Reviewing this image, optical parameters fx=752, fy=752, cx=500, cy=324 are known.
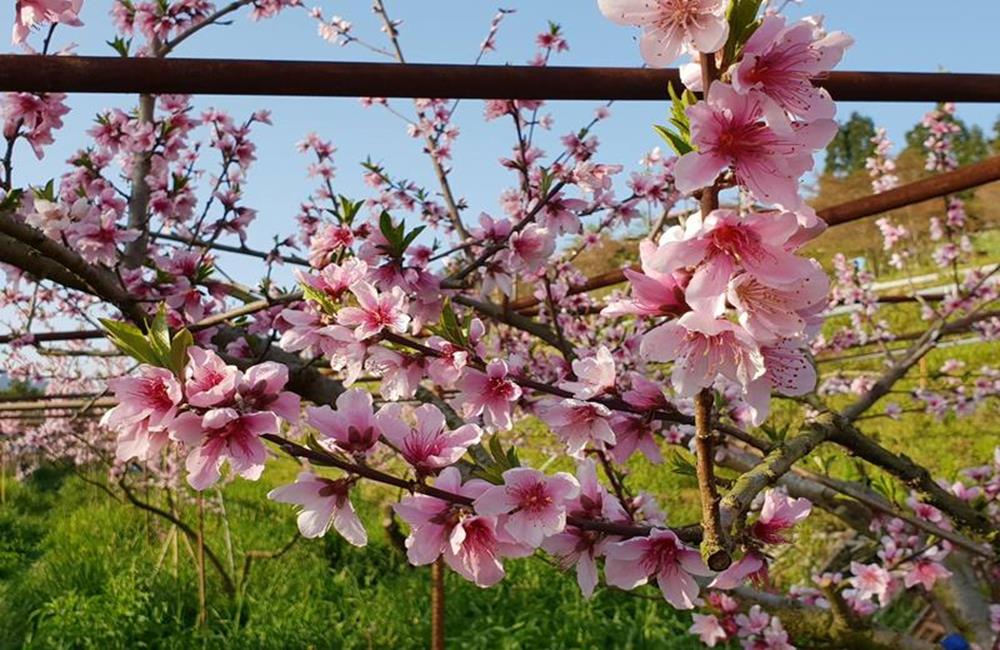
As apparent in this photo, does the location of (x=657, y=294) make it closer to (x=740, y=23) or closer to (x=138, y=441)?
(x=740, y=23)

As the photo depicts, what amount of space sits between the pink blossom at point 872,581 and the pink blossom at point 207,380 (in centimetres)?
277

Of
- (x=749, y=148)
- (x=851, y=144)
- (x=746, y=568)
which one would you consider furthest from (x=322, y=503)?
(x=851, y=144)

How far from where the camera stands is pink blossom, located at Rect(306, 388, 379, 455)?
3.41 ft

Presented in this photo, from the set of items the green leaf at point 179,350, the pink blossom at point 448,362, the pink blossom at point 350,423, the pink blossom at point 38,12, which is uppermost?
the pink blossom at point 38,12

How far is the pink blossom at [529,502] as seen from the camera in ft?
3.06

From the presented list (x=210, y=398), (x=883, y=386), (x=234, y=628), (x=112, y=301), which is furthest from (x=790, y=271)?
(x=234, y=628)

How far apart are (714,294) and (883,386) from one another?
7.21 feet

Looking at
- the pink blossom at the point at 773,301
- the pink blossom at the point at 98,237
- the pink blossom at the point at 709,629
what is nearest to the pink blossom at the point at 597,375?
the pink blossom at the point at 773,301

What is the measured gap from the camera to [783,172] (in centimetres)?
73

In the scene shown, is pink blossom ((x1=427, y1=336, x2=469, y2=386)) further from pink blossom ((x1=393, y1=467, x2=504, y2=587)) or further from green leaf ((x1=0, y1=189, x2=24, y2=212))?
green leaf ((x1=0, y1=189, x2=24, y2=212))

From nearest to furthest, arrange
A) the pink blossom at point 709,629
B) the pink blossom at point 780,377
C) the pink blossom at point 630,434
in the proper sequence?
the pink blossom at point 780,377, the pink blossom at point 630,434, the pink blossom at point 709,629

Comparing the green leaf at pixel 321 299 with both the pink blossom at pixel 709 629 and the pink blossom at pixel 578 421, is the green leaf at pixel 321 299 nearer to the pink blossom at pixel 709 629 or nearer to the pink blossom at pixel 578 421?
the pink blossom at pixel 578 421

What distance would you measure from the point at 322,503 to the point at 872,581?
2788 millimetres

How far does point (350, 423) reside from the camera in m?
1.05
